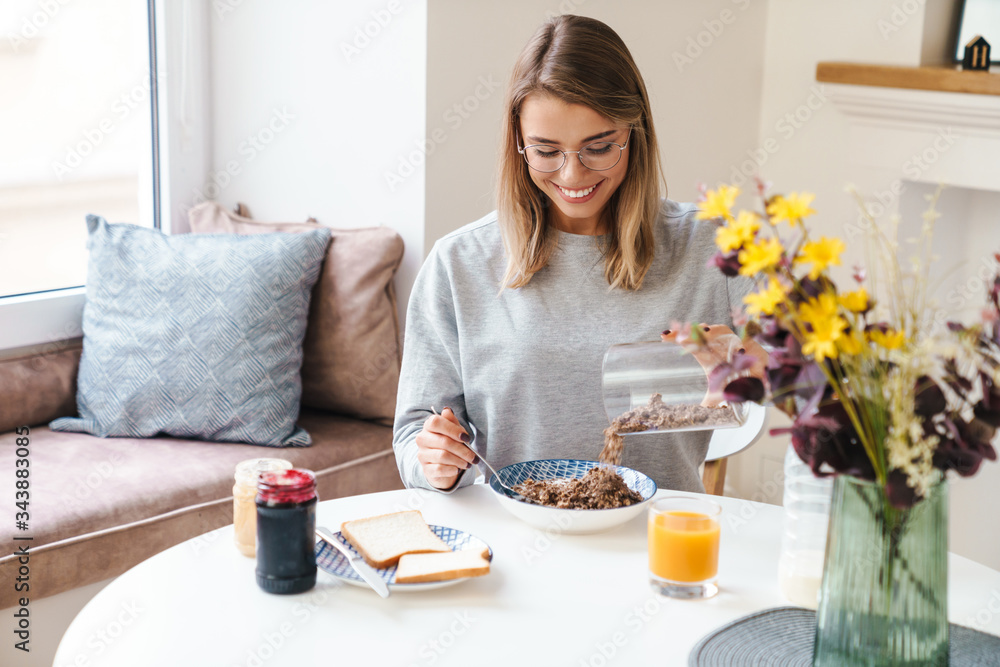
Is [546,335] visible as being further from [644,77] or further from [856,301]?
[644,77]

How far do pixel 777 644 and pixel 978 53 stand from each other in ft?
6.33

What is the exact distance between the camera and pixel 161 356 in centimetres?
219

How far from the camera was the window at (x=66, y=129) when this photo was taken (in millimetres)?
2312

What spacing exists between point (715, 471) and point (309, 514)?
0.86 metres

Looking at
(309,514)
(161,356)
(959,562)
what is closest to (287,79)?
(161,356)

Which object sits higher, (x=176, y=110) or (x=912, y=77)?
(x=912, y=77)

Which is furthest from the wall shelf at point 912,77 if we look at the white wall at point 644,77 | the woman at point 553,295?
the woman at point 553,295

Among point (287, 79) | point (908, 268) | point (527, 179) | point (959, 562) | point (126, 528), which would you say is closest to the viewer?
point (959, 562)

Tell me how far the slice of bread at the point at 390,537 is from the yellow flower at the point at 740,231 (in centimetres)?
55

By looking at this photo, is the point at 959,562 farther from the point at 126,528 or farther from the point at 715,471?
the point at 126,528

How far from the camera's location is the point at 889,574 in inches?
32.3

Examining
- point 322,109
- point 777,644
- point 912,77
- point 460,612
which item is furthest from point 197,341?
point 912,77

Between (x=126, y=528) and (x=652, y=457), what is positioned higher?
(x=652, y=457)

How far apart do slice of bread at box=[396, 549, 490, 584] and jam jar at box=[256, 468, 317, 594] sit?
0.10 metres
